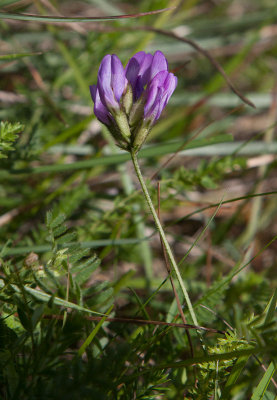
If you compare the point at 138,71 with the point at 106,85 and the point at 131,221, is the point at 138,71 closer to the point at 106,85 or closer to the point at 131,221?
the point at 106,85

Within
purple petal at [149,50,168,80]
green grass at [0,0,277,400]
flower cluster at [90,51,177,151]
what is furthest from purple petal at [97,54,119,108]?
green grass at [0,0,277,400]

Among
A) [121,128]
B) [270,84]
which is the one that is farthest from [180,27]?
[121,128]

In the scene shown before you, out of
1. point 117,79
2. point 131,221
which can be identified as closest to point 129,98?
point 117,79

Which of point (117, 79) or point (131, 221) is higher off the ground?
point (117, 79)

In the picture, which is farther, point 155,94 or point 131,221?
point 131,221

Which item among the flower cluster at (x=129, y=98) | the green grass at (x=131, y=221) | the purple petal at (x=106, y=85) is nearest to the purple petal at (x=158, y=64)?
the flower cluster at (x=129, y=98)

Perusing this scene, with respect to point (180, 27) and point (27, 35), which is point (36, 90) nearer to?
point (27, 35)

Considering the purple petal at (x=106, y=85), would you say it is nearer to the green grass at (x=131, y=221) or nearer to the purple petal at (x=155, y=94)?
the purple petal at (x=155, y=94)
